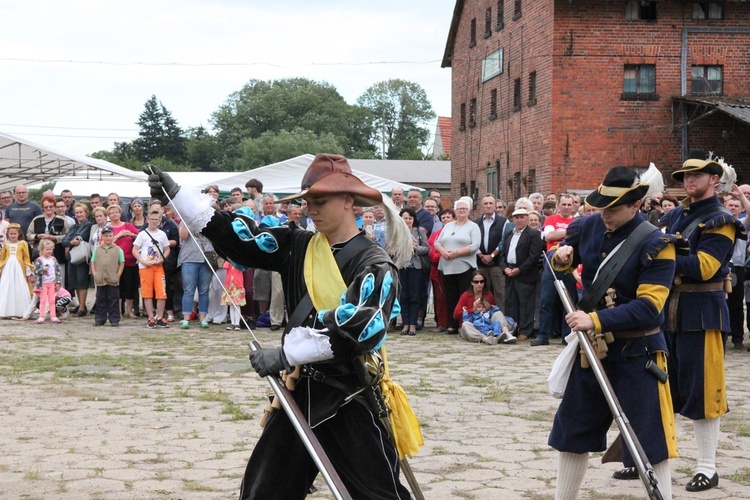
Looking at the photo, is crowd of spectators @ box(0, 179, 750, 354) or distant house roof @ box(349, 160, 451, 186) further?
distant house roof @ box(349, 160, 451, 186)

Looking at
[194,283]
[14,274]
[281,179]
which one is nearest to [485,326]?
[194,283]

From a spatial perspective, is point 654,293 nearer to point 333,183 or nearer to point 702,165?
point 702,165

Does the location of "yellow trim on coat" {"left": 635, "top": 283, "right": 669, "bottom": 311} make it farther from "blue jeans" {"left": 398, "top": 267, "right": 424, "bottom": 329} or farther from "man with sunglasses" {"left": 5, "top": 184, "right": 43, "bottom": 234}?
"man with sunglasses" {"left": 5, "top": 184, "right": 43, "bottom": 234}

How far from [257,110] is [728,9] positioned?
7671cm

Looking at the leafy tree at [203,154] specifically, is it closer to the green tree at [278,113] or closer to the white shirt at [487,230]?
the green tree at [278,113]

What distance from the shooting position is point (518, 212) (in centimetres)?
1363

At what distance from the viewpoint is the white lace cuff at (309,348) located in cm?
384

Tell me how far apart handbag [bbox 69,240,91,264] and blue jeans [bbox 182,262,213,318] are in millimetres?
1953

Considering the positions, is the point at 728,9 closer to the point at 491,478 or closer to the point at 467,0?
the point at 467,0

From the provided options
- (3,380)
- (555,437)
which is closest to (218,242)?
(555,437)

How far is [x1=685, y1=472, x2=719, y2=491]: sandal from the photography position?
234 inches

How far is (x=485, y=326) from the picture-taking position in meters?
13.7

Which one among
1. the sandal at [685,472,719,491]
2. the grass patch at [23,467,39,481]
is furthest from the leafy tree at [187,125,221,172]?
the sandal at [685,472,719,491]

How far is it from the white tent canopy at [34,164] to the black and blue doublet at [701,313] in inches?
826
